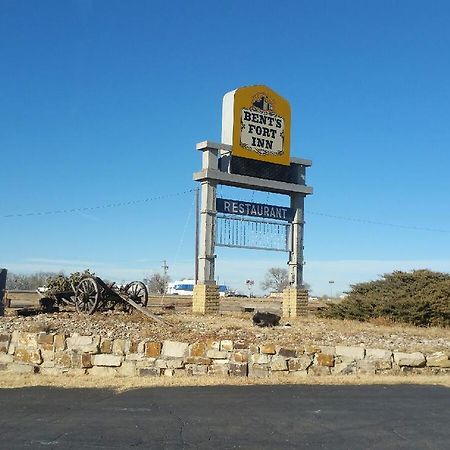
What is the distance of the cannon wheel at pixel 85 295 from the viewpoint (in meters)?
19.0

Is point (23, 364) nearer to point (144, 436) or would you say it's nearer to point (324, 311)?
point (144, 436)

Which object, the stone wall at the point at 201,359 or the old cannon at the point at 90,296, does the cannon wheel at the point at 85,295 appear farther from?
the stone wall at the point at 201,359

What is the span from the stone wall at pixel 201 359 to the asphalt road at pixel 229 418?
1613mm

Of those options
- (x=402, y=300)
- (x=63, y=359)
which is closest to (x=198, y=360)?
(x=63, y=359)

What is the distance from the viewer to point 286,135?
26297 millimetres

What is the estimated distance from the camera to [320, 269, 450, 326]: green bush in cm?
2184

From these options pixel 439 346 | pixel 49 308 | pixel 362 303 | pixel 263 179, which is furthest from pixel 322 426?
pixel 263 179

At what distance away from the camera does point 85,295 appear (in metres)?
19.1

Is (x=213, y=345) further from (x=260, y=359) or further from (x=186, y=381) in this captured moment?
(x=186, y=381)

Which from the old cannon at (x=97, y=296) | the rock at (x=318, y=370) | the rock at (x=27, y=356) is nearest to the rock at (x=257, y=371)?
the rock at (x=318, y=370)

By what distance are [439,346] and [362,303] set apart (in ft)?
31.2

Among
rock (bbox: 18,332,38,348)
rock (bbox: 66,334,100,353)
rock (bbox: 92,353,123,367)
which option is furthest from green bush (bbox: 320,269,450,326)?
rock (bbox: 18,332,38,348)

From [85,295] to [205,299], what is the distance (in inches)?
214

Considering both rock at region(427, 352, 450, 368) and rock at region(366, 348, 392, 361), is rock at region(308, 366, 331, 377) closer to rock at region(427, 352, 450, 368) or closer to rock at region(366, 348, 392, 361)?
rock at region(366, 348, 392, 361)
